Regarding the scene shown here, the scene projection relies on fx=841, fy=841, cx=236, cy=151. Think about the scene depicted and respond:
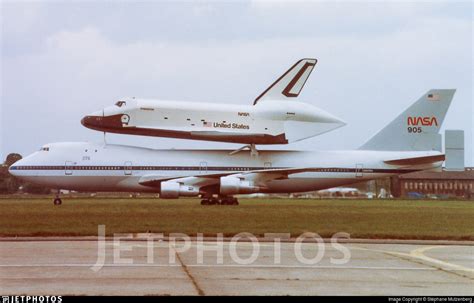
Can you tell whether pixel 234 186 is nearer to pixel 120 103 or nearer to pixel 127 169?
pixel 127 169

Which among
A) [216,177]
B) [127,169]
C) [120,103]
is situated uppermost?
[120,103]

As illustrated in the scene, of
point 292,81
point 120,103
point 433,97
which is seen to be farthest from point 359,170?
point 120,103

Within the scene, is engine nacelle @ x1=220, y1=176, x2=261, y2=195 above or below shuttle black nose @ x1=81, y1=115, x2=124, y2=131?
below

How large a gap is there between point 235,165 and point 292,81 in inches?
227

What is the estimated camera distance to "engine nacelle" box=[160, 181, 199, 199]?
4362cm

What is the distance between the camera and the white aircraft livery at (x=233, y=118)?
Result: 44688 millimetres

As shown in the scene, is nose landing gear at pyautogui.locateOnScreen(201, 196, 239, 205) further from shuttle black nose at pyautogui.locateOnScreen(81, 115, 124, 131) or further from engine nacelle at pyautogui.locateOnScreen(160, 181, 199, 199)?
shuttle black nose at pyautogui.locateOnScreen(81, 115, 124, 131)

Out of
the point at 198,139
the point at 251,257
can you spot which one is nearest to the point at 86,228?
the point at 251,257

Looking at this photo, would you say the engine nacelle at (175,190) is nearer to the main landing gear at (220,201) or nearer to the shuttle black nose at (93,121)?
the main landing gear at (220,201)

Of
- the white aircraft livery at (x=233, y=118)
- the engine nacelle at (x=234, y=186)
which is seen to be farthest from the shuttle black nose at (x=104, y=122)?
the engine nacelle at (x=234, y=186)

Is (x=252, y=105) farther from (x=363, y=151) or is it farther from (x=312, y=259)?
(x=312, y=259)

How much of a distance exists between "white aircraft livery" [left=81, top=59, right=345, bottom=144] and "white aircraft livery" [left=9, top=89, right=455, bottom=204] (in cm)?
181

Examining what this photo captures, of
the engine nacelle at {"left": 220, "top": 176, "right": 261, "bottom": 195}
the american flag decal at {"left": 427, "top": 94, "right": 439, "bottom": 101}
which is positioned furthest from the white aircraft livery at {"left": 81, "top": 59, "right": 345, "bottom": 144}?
the american flag decal at {"left": 427, "top": 94, "right": 439, "bottom": 101}

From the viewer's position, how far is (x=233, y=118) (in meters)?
46.0
